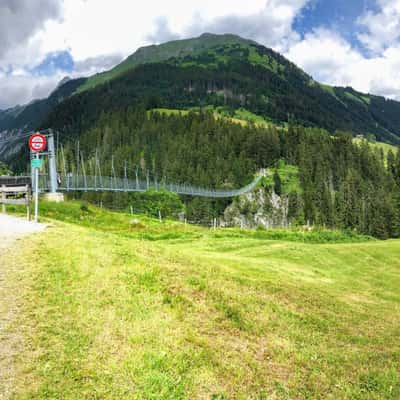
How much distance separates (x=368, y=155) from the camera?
539 ft

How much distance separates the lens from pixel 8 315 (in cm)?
697

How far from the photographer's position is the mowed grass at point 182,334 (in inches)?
227

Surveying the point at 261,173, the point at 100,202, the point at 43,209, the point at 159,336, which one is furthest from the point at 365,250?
the point at 261,173

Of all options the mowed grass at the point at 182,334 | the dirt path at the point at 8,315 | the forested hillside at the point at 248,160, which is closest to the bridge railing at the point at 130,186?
the forested hillside at the point at 248,160

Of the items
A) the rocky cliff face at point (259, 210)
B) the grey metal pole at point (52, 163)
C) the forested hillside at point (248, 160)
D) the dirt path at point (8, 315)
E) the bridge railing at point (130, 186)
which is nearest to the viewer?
the dirt path at point (8, 315)

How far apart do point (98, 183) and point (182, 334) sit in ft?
312

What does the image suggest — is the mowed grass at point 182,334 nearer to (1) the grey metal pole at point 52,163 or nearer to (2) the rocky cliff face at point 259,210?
(1) the grey metal pole at point 52,163

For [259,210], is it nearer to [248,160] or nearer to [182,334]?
[248,160]

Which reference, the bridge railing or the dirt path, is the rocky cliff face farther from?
the dirt path

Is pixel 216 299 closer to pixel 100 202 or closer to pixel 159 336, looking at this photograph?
pixel 159 336

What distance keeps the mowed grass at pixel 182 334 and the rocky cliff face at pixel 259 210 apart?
120 meters

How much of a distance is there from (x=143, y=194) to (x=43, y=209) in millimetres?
49796

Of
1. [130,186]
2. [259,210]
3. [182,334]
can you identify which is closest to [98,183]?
[130,186]

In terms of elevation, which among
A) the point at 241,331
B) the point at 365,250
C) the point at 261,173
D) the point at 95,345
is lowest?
the point at 365,250
